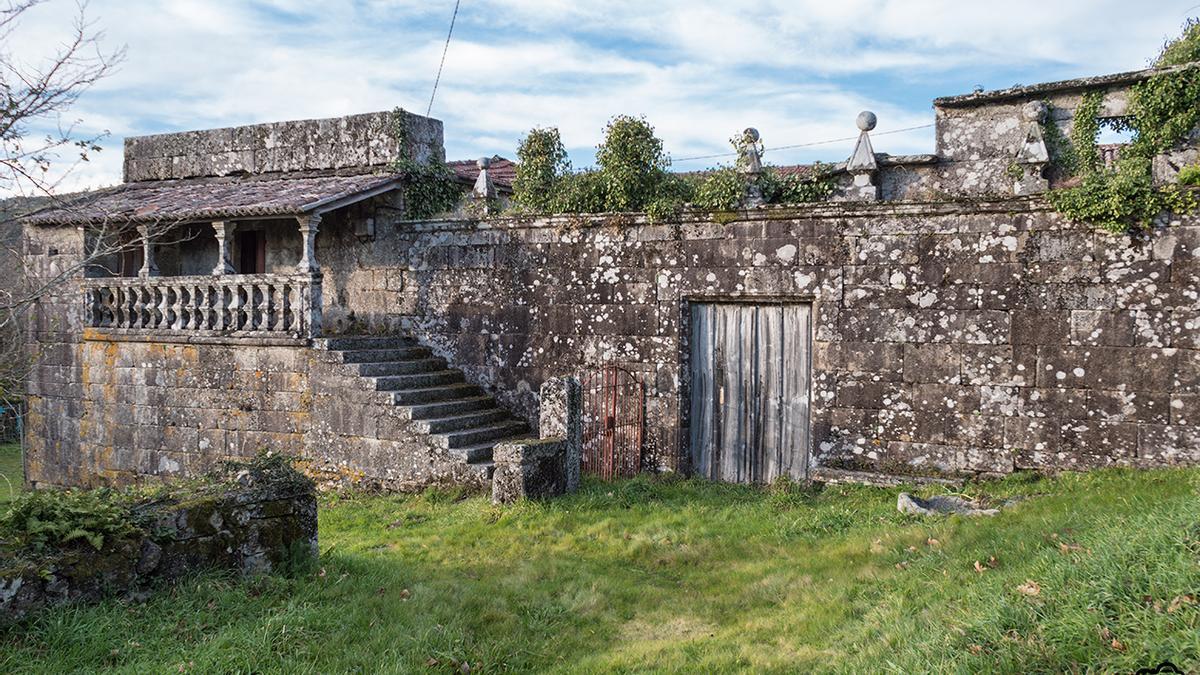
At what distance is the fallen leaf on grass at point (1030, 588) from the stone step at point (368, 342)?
8200 millimetres

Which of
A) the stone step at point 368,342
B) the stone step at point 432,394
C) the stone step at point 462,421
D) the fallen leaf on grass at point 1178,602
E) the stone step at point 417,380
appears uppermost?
the stone step at point 368,342

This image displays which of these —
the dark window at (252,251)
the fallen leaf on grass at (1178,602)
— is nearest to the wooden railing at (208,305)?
the dark window at (252,251)

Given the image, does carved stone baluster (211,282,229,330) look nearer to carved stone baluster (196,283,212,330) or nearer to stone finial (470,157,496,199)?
carved stone baluster (196,283,212,330)

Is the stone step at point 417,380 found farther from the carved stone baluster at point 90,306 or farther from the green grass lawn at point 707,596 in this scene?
the carved stone baluster at point 90,306

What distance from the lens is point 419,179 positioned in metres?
11.7

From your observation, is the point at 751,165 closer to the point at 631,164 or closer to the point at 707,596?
the point at 631,164

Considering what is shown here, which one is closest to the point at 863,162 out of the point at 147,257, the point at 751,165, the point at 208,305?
the point at 751,165

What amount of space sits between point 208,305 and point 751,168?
7.39 m

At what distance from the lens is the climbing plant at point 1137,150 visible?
299 inches

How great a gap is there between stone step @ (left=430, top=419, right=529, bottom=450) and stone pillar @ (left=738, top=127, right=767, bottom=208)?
13.0ft

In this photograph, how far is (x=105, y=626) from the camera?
15.1 ft

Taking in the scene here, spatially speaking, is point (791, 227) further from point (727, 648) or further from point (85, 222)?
point (85, 222)

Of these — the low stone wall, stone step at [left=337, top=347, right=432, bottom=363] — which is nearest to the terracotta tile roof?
stone step at [left=337, top=347, right=432, bottom=363]

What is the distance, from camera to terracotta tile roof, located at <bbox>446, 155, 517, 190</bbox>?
13.2 meters
